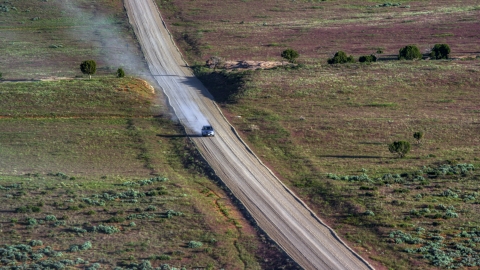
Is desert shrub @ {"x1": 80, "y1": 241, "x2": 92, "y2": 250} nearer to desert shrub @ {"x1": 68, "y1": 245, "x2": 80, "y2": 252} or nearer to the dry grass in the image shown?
desert shrub @ {"x1": 68, "y1": 245, "x2": 80, "y2": 252}

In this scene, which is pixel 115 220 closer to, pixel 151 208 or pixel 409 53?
pixel 151 208

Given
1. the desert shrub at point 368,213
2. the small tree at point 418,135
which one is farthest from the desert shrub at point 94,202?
the small tree at point 418,135

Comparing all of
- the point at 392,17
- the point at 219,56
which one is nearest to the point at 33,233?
the point at 219,56

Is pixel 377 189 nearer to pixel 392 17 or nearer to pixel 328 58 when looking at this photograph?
pixel 328 58

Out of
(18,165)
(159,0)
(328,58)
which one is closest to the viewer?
(18,165)

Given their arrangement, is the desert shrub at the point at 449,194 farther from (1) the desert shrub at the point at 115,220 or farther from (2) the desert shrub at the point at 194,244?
(1) the desert shrub at the point at 115,220

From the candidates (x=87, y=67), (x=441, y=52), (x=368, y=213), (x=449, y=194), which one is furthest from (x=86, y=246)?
(x=441, y=52)
